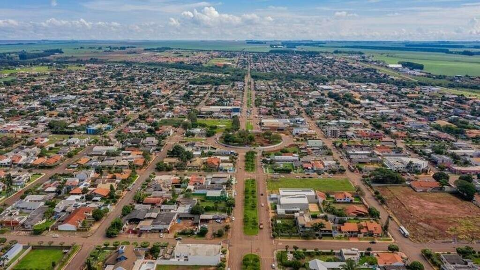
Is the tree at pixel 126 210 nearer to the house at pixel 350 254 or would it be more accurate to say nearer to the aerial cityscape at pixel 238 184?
the aerial cityscape at pixel 238 184

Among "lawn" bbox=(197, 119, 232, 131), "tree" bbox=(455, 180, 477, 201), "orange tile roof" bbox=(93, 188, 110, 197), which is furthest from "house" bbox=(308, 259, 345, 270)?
"lawn" bbox=(197, 119, 232, 131)

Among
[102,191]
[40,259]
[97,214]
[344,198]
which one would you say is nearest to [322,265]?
[344,198]

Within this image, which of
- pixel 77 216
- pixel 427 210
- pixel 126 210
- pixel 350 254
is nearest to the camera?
pixel 350 254

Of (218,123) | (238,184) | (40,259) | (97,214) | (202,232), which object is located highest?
(218,123)

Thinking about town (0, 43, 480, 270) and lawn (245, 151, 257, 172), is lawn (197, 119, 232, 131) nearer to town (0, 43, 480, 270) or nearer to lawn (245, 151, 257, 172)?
town (0, 43, 480, 270)

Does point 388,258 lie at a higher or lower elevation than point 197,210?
lower

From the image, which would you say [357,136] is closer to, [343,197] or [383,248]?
[343,197]

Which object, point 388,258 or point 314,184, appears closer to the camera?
point 388,258

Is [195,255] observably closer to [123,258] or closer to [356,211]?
[123,258]
